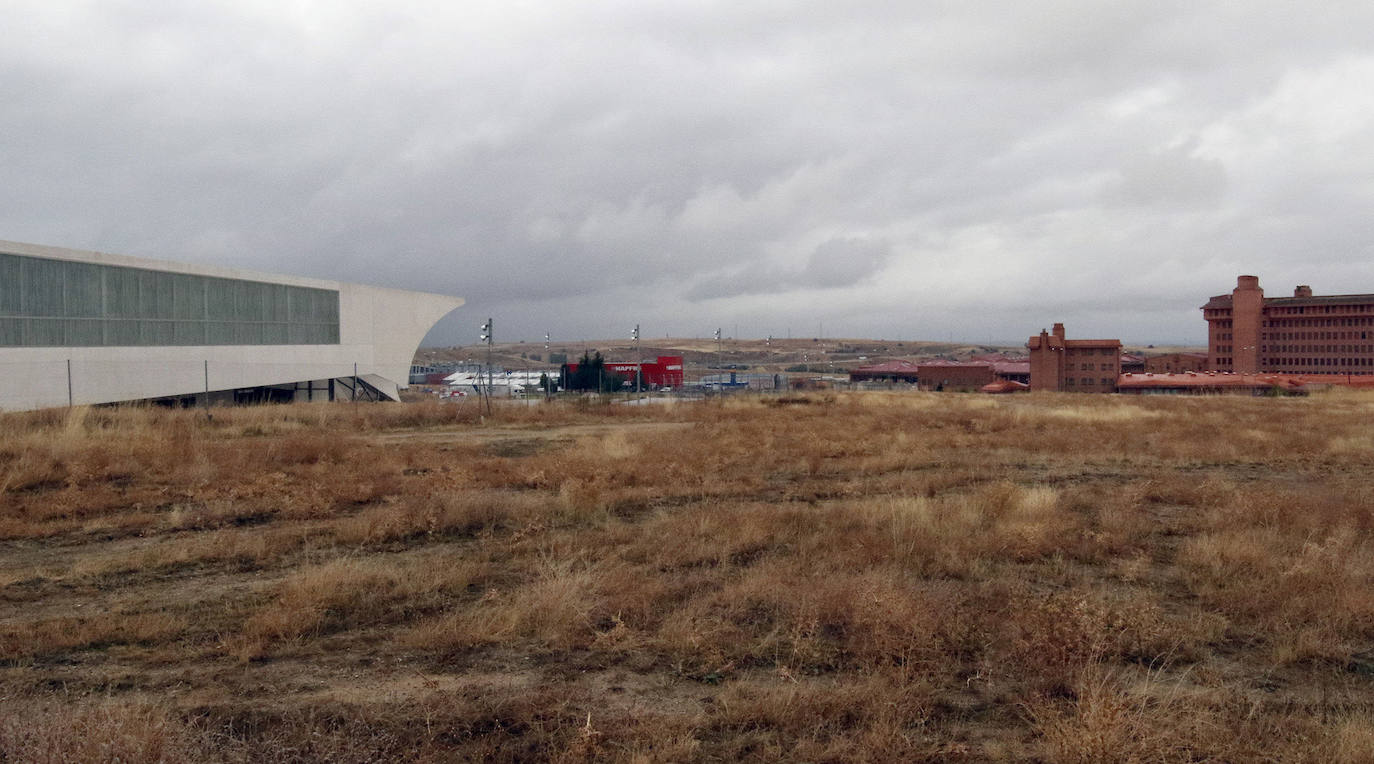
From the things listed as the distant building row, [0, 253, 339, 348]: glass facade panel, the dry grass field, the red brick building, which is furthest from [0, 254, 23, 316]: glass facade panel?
the red brick building

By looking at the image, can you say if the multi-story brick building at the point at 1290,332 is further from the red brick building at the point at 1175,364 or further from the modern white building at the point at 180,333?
the modern white building at the point at 180,333

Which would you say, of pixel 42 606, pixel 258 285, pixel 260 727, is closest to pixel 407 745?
pixel 260 727

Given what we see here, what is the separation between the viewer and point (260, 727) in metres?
4.91

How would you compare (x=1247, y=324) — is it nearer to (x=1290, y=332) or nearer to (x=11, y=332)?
(x=1290, y=332)

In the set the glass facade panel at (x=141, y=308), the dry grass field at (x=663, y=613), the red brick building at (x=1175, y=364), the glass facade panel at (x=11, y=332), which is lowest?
the dry grass field at (x=663, y=613)

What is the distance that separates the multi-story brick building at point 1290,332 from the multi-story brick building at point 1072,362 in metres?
23.4

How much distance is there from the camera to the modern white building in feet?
93.3

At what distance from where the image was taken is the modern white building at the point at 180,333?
28.4 metres

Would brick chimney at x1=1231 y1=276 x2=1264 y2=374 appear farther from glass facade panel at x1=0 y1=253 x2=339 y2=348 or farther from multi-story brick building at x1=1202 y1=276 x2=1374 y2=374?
glass facade panel at x1=0 y1=253 x2=339 y2=348

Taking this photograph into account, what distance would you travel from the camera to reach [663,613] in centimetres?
706

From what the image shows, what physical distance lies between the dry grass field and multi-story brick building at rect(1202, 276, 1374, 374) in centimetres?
9253

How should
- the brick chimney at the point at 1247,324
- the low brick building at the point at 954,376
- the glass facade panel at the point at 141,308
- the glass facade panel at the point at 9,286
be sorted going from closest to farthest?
the glass facade panel at the point at 9,286
the glass facade panel at the point at 141,308
the low brick building at the point at 954,376
the brick chimney at the point at 1247,324

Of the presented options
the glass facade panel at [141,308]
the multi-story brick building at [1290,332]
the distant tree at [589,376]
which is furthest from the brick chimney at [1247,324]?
the glass facade panel at [141,308]

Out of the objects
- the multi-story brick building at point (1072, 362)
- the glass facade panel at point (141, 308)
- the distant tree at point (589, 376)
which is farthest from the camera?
the multi-story brick building at point (1072, 362)
